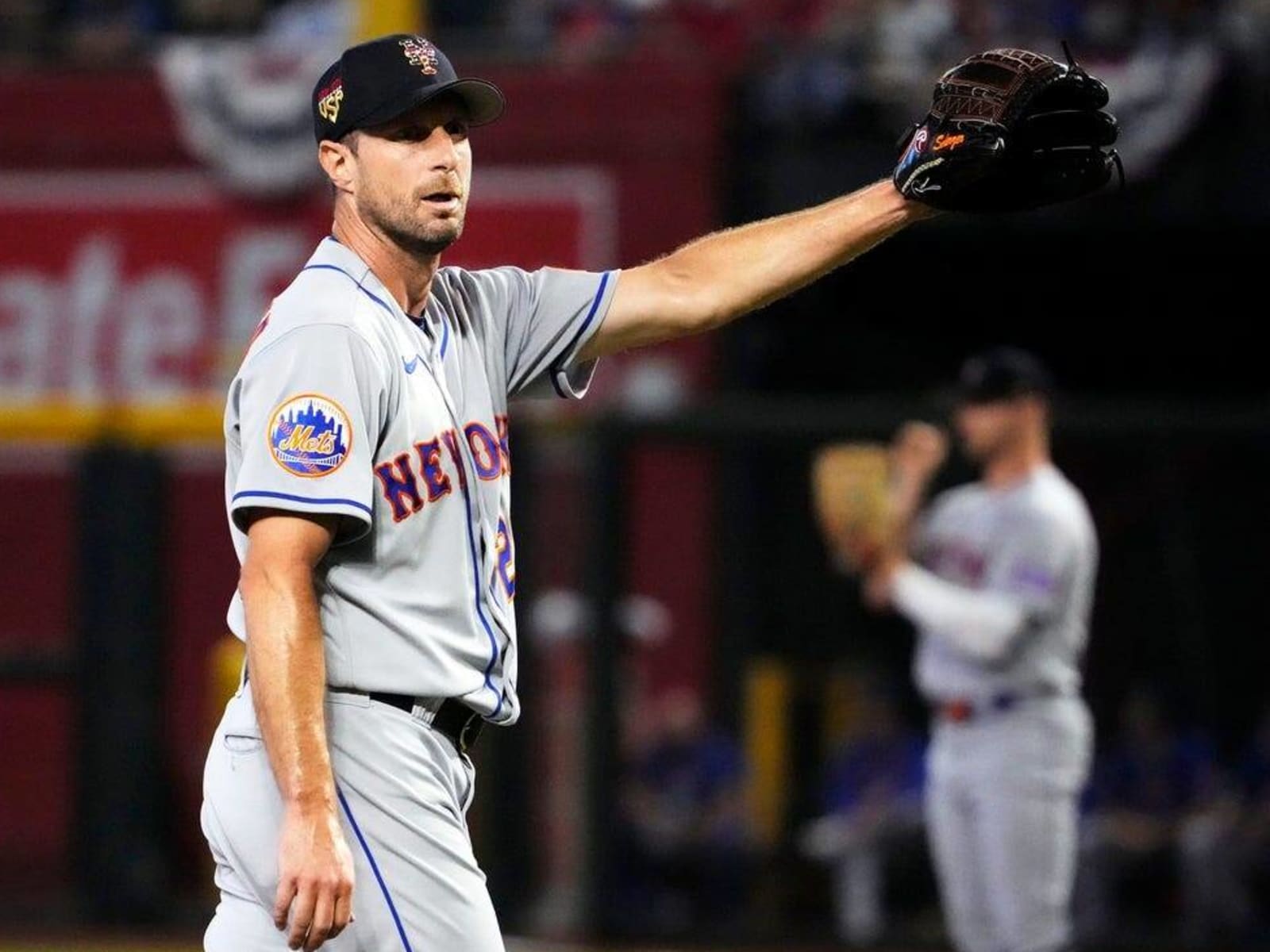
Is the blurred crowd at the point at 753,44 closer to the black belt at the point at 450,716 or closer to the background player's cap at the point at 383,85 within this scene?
the background player's cap at the point at 383,85

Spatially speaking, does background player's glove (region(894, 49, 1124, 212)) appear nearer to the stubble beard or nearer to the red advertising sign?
the stubble beard

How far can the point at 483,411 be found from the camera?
3.07 m

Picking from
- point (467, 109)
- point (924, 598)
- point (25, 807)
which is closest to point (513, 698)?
point (467, 109)

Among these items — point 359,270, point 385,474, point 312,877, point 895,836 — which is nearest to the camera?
point 312,877

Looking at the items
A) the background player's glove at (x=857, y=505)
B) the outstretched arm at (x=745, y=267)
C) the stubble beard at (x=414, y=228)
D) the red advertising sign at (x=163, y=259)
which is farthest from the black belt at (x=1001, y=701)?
the red advertising sign at (x=163, y=259)

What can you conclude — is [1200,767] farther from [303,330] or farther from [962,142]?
[303,330]

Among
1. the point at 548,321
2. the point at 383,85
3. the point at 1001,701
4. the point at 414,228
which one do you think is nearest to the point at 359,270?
the point at 414,228

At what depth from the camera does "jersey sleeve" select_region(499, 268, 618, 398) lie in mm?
3246

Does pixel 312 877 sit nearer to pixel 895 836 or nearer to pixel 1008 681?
pixel 1008 681

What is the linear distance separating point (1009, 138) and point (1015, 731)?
2897mm

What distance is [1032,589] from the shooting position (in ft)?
→ 18.8

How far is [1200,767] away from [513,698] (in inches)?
227

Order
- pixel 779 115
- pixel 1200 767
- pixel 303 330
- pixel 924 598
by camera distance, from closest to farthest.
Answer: pixel 303 330 < pixel 924 598 < pixel 1200 767 < pixel 779 115

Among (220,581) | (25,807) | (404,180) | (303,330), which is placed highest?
(404,180)
